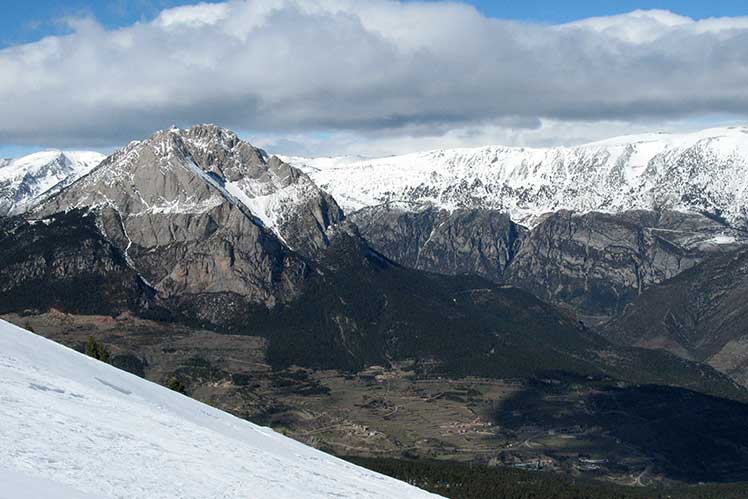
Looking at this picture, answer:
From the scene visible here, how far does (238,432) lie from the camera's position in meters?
89.3

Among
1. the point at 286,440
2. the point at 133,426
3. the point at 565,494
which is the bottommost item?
the point at 565,494

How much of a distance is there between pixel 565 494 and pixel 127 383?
128m

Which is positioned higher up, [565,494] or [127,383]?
[127,383]

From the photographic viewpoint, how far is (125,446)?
63.3 m

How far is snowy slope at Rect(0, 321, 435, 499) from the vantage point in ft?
172

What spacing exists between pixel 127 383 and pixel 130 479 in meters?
41.0

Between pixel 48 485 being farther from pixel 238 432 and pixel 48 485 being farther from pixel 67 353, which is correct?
pixel 67 353

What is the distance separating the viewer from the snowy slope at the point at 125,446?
2068 inches

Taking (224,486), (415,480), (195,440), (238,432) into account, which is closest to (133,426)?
(195,440)

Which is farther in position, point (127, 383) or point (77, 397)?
point (127, 383)

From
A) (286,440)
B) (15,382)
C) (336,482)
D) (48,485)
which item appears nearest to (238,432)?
(286,440)

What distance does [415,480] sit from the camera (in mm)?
199875

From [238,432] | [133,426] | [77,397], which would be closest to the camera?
[133,426]

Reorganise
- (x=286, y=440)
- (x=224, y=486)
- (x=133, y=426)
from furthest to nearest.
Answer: (x=286, y=440), (x=133, y=426), (x=224, y=486)
